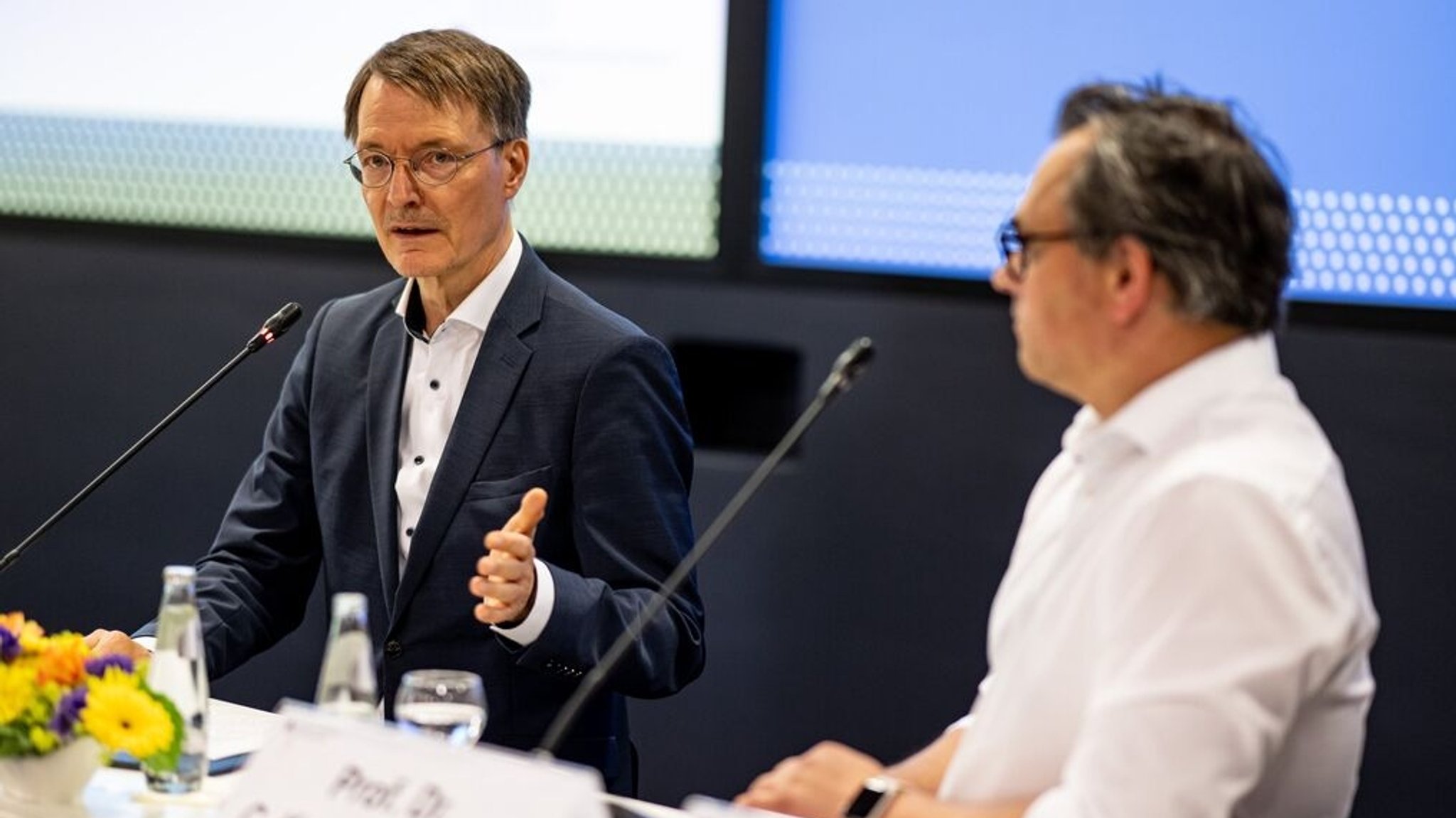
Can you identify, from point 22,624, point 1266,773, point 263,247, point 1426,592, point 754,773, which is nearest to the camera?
point 1266,773

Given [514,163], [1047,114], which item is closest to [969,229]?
[1047,114]

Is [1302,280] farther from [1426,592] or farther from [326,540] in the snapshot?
[326,540]

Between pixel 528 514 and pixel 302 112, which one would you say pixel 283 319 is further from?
pixel 302 112

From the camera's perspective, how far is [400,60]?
2564 mm

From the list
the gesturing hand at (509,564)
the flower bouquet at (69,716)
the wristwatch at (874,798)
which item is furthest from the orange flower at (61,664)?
the wristwatch at (874,798)

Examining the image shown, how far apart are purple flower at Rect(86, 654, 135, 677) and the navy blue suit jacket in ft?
1.71

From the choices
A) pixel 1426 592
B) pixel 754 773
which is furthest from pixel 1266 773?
pixel 754 773

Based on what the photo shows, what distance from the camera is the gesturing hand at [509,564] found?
2.03m

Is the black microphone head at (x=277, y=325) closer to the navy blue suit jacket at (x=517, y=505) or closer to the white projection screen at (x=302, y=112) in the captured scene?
the navy blue suit jacket at (x=517, y=505)

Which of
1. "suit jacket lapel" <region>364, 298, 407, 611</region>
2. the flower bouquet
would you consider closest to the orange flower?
the flower bouquet

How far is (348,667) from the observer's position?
1810 mm

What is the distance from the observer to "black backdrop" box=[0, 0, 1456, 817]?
3512 millimetres

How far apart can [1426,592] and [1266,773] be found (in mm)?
2025

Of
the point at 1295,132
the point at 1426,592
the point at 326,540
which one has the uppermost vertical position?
the point at 1295,132
